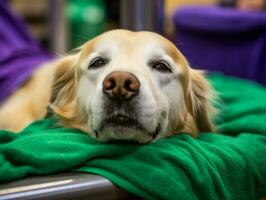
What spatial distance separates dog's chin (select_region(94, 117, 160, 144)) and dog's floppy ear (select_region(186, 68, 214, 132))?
17 centimetres

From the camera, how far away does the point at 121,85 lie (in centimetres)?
73

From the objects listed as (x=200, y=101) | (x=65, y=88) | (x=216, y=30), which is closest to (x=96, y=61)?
(x=65, y=88)

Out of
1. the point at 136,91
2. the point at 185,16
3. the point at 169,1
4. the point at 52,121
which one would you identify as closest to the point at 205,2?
the point at 169,1

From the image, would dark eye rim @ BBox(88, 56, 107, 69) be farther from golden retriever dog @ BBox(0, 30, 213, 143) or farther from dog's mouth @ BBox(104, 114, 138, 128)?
dog's mouth @ BBox(104, 114, 138, 128)

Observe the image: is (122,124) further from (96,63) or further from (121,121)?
(96,63)

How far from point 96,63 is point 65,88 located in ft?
0.39

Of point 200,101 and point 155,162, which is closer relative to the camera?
point 155,162

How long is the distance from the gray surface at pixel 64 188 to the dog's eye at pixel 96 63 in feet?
0.66

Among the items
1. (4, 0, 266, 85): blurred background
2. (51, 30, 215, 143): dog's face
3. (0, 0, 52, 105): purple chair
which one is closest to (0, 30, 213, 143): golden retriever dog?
(51, 30, 215, 143): dog's face

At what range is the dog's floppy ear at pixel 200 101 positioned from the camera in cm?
95

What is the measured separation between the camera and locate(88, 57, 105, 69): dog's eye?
0.84 meters

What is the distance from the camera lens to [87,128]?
0.86m

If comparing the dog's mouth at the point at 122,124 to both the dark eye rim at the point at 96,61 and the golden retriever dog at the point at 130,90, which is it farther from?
the dark eye rim at the point at 96,61

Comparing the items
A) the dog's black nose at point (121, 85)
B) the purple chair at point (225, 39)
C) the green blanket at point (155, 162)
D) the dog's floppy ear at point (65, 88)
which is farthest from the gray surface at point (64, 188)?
the purple chair at point (225, 39)
